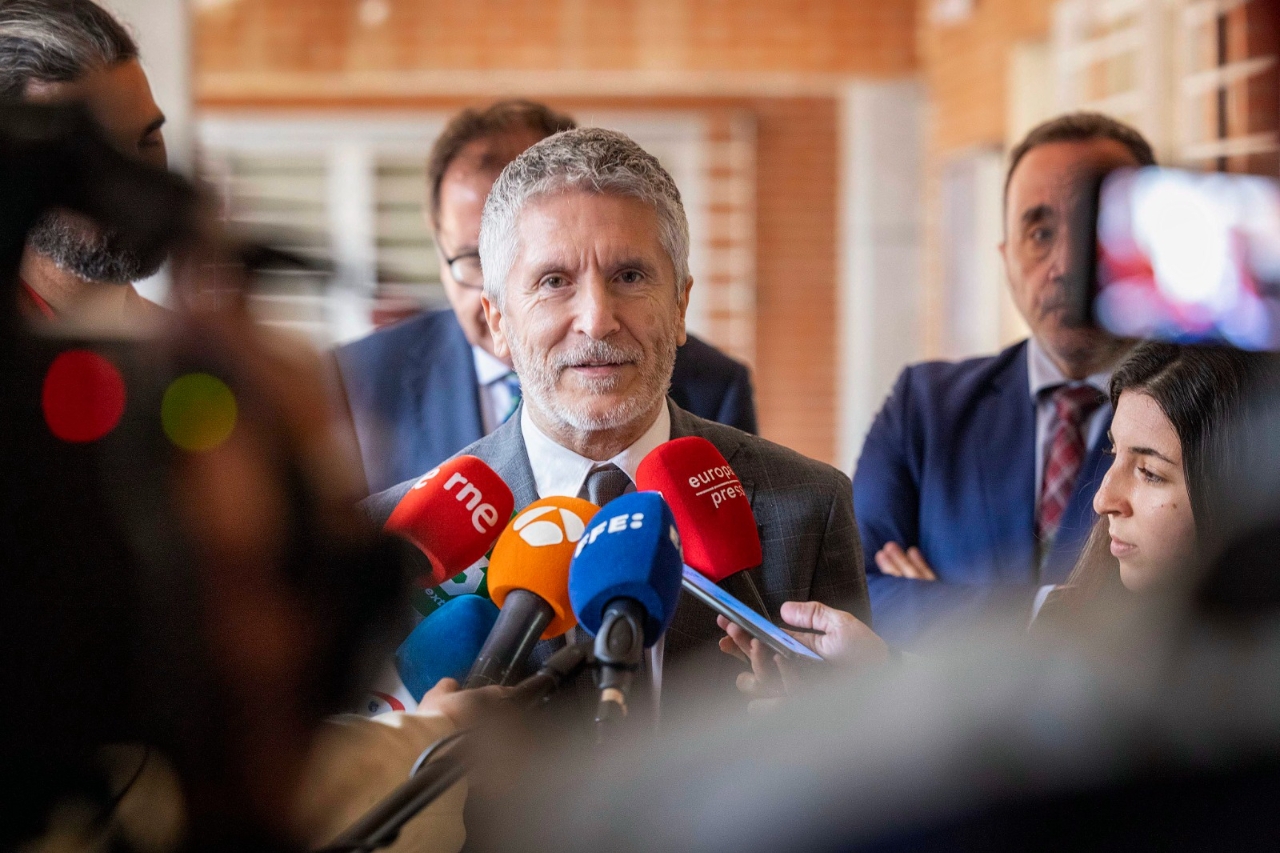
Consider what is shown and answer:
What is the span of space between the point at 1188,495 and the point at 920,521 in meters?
0.83

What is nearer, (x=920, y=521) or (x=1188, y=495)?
(x=1188, y=495)

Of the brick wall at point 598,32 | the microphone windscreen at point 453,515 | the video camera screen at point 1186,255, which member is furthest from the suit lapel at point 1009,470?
the brick wall at point 598,32

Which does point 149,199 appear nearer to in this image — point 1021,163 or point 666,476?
point 666,476

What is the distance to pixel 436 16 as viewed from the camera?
783 centimetres

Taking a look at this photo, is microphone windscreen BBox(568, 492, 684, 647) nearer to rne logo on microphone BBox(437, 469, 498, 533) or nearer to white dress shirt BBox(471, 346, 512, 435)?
rne logo on microphone BBox(437, 469, 498, 533)

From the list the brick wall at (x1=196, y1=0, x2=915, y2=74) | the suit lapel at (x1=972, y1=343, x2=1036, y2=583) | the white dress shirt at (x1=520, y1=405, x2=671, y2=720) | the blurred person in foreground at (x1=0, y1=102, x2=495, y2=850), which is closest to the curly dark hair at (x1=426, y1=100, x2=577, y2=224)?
the white dress shirt at (x1=520, y1=405, x2=671, y2=720)

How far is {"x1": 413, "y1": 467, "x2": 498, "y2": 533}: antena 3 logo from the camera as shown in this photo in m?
1.22

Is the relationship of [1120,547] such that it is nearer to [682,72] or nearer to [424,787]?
[424,787]

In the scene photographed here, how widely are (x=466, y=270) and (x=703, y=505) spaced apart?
3.23ft

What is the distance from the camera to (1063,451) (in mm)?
2051

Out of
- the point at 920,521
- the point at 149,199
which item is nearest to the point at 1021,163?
the point at 920,521

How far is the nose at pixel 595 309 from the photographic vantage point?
51.9 inches

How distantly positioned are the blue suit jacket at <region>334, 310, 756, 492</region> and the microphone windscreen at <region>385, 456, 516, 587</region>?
47cm

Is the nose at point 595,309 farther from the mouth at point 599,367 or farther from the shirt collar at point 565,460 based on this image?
the shirt collar at point 565,460
